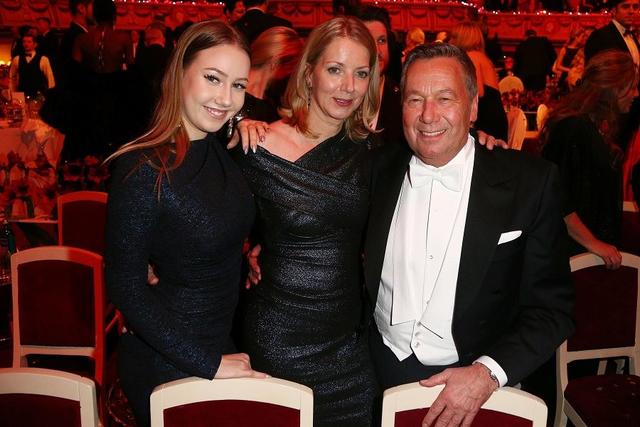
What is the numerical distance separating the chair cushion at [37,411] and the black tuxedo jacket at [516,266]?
97 cm

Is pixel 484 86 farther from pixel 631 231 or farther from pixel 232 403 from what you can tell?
pixel 232 403

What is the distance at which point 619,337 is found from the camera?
8.75 feet

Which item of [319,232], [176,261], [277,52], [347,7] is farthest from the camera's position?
[347,7]

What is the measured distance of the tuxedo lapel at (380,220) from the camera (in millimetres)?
1878

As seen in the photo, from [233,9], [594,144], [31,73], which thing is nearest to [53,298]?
[594,144]

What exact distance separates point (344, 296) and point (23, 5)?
1099 centimetres

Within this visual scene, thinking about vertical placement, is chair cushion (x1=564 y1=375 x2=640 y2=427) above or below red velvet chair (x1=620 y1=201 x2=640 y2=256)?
below

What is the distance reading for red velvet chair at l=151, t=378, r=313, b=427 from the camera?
5.00 feet

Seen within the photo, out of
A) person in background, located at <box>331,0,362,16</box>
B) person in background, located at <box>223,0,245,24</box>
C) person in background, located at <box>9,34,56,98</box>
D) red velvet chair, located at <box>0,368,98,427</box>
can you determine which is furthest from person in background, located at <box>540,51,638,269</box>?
person in background, located at <box>9,34,56,98</box>

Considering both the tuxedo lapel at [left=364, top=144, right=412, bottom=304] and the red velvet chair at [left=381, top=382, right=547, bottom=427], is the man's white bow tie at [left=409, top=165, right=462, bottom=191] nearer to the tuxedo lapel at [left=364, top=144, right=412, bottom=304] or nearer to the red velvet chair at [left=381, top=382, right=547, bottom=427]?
the tuxedo lapel at [left=364, top=144, right=412, bottom=304]

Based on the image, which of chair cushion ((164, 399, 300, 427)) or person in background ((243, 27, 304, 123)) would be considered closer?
chair cushion ((164, 399, 300, 427))

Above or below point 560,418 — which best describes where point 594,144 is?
above

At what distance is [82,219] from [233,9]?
339cm

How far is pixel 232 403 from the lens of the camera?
62.0 inches
